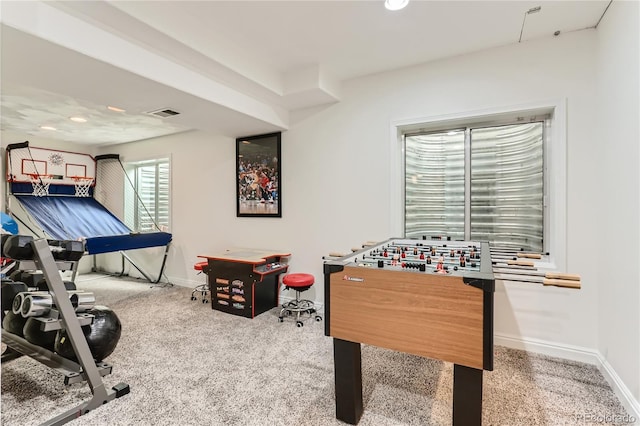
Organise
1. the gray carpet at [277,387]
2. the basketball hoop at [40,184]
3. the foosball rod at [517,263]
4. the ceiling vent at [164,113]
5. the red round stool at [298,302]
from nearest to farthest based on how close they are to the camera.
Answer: the gray carpet at [277,387] < the foosball rod at [517,263] < the ceiling vent at [164,113] < the red round stool at [298,302] < the basketball hoop at [40,184]

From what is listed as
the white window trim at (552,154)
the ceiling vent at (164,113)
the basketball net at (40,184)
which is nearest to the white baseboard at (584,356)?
the white window trim at (552,154)

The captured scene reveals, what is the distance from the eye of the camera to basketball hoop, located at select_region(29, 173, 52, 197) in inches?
185

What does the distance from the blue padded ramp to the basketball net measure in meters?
0.18

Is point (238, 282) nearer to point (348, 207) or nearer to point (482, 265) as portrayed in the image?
point (348, 207)

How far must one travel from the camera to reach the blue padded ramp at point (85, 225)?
3957mm

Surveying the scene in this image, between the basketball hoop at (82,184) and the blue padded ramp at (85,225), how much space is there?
1.16ft

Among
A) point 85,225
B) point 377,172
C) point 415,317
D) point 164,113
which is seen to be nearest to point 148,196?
point 85,225

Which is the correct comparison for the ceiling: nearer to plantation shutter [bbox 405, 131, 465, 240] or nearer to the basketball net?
plantation shutter [bbox 405, 131, 465, 240]

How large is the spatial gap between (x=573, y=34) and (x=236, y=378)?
150 inches

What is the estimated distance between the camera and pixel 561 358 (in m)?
2.57

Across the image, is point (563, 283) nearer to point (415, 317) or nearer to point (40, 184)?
point (415, 317)

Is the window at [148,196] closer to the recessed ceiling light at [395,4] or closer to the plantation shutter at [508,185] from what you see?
the recessed ceiling light at [395,4]

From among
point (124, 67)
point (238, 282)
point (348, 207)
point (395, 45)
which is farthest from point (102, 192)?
point (395, 45)

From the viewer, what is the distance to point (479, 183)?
309 cm
